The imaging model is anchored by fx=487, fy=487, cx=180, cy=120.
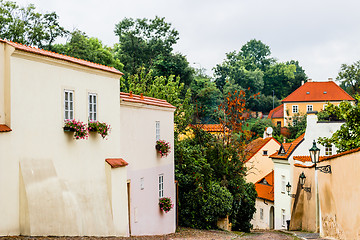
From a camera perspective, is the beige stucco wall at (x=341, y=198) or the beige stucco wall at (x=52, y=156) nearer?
the beige stucco wall at (x=52, y=156)

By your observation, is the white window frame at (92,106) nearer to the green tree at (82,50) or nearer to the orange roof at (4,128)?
the orange roof at (4,128)

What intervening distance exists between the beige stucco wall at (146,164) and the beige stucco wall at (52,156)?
1.72 metres

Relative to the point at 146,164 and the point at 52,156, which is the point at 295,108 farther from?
the point at 52,156

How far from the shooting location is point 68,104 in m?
12.5

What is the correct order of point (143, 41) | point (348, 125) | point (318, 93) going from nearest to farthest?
1. point (348, 125)
2. point (143, 41)
3. point (318, 93)

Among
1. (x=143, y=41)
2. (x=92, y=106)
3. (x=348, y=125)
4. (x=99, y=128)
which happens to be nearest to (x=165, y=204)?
(x=99, y=128)

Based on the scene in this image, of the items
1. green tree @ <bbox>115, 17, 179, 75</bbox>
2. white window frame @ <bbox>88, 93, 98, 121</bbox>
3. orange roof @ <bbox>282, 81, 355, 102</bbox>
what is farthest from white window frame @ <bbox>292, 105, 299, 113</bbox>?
white window frame @ <bbox>88, 93, 98, 121</bbox>

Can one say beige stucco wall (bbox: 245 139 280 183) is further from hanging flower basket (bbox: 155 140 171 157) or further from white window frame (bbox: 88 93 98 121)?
white window frame (bbox: 88 93 98 121)

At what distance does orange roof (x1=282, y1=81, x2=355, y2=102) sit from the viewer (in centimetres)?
7319

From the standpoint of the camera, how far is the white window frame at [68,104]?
12469 millimetres

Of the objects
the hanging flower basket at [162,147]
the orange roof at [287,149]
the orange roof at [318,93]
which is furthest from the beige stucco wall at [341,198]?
the orange roof at [318,93]

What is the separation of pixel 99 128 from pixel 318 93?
6534 cm

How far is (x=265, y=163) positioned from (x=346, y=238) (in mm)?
30340

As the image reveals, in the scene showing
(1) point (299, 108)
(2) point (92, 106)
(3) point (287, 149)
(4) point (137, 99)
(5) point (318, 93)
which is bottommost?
(3) point (287, 149)
